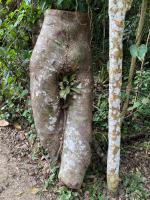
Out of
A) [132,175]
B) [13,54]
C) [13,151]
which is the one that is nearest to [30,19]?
[13,54]

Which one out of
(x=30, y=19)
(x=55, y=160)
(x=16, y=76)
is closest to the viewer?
(x=55, y=160)

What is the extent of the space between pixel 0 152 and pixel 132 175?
1.37 meters

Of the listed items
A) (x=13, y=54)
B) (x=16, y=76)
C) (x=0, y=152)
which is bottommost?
(x=0, y=152)

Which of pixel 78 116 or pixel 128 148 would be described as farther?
pixel 128 148

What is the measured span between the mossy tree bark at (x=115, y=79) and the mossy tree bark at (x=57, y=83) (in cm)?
28

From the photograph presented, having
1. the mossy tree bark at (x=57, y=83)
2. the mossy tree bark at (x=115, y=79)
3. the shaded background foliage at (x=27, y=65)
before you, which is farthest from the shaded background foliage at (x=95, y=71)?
the mossy tree bark at (x=115, y=79)

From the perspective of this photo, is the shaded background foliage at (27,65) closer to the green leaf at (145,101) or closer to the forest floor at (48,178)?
the green leaf at (145,101)

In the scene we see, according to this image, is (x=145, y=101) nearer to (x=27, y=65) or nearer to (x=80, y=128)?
(x=80, y=128)

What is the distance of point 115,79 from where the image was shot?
2.38 meters

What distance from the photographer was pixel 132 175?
114 inches

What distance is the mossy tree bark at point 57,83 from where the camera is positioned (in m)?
2.74

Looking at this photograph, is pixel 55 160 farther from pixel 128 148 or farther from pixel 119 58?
pixel 119 58

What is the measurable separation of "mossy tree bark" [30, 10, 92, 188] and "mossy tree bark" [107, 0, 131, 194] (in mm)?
279

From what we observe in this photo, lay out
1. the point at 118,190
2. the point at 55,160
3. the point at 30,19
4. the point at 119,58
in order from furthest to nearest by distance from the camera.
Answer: the point at 30,19, the point at 55,160, the point at 118,190, the point at 119,58
